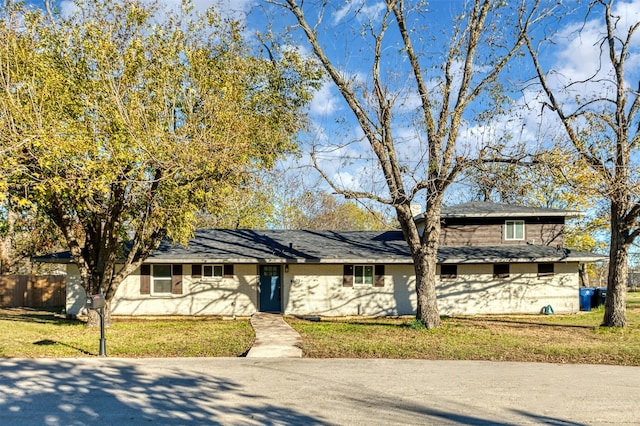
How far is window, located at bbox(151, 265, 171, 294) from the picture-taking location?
1925 centimetres

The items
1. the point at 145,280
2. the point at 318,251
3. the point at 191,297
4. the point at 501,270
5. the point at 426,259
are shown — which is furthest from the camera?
the point at 501,270

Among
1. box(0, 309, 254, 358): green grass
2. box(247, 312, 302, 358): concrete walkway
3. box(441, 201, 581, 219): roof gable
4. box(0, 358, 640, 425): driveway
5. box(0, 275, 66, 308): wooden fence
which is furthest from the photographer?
box(0, 275, 66, 308): wooden fence

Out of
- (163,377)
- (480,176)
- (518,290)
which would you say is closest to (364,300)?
(518,290)

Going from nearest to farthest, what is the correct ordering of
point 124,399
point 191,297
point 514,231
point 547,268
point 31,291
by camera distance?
point 124,399 < point 191,297 < point 547,268 < point 514,231 < point 31,291

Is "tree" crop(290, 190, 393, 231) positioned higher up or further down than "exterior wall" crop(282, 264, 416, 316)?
higher up

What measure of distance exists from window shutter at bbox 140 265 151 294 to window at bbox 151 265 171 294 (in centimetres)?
18

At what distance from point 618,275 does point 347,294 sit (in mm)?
9276

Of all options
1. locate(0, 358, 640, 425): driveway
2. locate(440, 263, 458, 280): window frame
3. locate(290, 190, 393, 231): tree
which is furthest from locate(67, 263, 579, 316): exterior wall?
locate(290, 190, 393, 231): tree

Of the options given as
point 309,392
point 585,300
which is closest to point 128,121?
point 309,392

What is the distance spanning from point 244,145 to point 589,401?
9.91 m

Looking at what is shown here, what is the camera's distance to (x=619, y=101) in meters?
15.4

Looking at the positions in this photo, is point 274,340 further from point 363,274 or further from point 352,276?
point 363,274

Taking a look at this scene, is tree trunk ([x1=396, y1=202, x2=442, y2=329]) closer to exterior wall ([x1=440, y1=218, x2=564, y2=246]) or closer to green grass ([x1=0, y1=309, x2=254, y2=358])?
green grass ([x1=0, y1=309, x2=254, y2=358])

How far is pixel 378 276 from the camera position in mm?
19875
